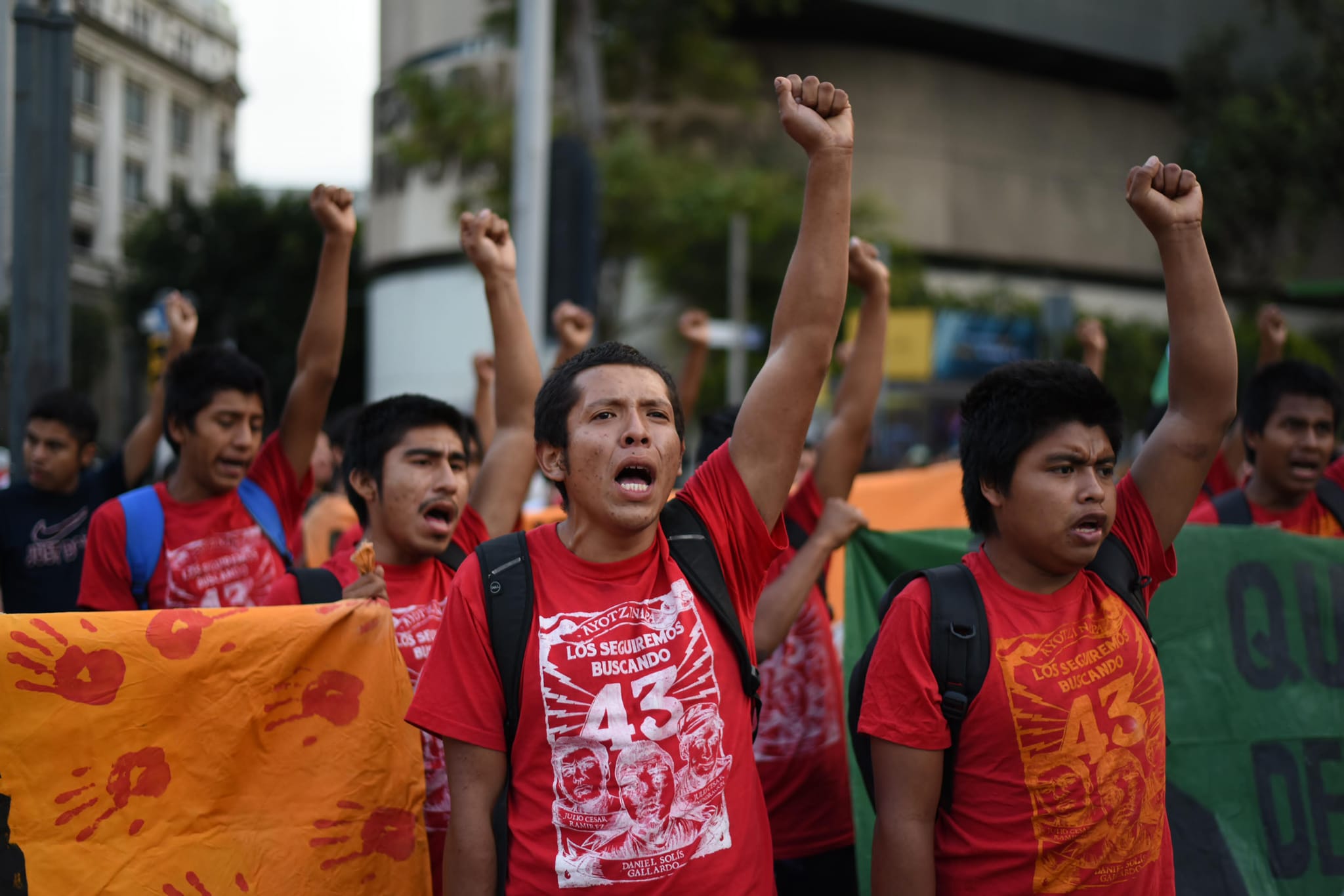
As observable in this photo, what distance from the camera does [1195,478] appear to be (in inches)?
108

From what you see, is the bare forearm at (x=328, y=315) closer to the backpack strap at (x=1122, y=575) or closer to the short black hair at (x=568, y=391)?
the short black hair at (x=568, y=391)

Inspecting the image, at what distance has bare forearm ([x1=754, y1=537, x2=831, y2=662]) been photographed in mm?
3283

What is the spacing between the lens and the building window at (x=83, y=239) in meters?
37.0

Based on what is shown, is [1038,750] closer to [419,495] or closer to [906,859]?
[906,859]

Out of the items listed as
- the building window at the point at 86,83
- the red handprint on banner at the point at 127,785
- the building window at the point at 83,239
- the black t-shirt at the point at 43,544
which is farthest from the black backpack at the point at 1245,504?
the building window at the point at 83,239

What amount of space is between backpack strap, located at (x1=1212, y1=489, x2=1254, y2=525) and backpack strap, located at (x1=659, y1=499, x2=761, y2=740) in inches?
94.0

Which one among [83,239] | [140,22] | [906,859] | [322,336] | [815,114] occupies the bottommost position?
[906,859]

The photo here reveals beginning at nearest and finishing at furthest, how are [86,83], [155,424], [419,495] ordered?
[419,495] → [155,424] → [86,83]

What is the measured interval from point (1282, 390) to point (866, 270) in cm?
166

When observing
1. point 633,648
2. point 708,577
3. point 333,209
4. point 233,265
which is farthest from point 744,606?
point 233,265

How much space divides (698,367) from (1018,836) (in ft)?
11.0

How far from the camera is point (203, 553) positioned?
3.71 m

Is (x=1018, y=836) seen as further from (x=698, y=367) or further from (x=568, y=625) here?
(x=698, y=367)

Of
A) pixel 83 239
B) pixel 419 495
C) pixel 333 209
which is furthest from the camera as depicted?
pixel 83 239
